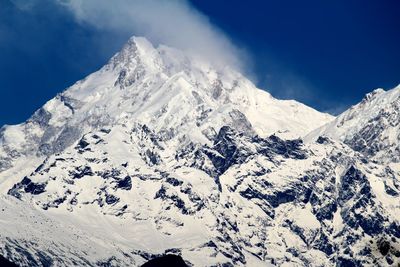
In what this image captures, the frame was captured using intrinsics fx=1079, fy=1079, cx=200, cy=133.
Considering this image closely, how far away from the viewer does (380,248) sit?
216 ft

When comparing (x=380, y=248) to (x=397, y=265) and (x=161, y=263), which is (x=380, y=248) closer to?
(x=397, y=265)

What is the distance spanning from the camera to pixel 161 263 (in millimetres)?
122750

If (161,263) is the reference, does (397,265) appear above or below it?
below

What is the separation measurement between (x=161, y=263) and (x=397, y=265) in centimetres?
5913

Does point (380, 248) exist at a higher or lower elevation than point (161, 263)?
lower

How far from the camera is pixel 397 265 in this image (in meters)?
66.4

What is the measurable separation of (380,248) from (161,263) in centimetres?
5938

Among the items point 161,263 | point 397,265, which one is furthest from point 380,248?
point 161,263

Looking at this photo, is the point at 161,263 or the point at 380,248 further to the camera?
the point at 161,263

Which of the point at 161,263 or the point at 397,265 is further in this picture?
the point at 161,263

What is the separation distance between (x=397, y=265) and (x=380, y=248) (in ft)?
5.33
